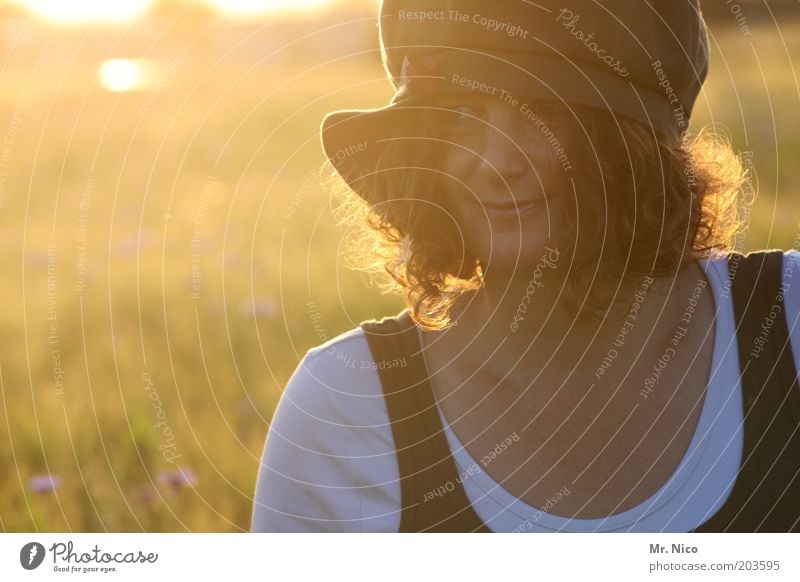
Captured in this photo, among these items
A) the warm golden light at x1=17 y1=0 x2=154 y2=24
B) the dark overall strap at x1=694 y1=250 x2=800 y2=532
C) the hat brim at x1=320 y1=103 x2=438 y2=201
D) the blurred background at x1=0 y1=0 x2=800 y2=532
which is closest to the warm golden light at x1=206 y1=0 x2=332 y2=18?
the blurred background at x1=0 y1=0 x2=800 y2=532

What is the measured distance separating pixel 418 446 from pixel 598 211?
27 centimetres

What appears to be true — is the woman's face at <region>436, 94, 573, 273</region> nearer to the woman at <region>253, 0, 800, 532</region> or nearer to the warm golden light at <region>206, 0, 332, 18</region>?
the woman at <region>253, 0, 800, 532</region>

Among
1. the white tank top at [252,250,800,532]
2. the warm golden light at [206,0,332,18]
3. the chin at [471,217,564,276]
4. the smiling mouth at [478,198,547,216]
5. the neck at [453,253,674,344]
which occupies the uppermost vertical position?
the warm golden light at [206,0,332,18]

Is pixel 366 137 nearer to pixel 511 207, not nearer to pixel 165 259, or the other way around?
pixel 511 207

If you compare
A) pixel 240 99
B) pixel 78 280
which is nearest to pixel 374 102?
pixel 240 99

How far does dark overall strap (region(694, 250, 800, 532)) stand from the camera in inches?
32.7

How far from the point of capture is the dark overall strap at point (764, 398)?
2.72 feet

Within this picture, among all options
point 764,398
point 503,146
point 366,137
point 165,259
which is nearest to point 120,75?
point 165,259

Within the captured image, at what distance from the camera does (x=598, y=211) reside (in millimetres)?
848

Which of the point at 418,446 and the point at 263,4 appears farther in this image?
the point at 263,4

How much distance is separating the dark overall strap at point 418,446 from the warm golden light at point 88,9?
1.95 ft

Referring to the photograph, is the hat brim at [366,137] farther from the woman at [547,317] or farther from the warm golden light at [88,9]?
the warm golden light at [88,9]

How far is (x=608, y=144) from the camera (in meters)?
0.83

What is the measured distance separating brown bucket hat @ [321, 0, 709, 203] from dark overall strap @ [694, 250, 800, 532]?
0.64 feet
